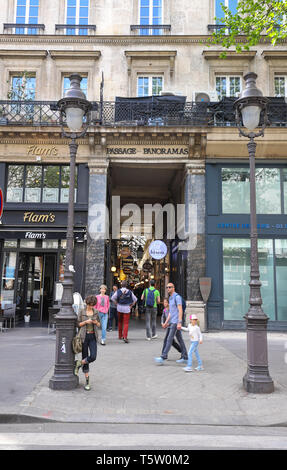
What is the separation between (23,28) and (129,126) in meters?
6.82

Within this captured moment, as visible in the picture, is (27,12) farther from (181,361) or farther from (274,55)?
(181,361)

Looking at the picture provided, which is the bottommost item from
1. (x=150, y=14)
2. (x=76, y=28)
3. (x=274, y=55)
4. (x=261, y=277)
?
(x=261, y=277)

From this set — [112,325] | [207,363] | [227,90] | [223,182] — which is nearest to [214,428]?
[207,363]

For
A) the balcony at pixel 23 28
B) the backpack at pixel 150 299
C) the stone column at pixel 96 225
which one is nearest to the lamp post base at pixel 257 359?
the backpack at pixel 150 299

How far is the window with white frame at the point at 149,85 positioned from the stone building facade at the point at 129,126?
4 cm

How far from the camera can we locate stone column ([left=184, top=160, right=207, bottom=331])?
14250 mm

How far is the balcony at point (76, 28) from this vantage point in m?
16.2

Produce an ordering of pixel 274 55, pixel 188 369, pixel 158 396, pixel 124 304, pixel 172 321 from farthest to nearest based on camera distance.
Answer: pixel 274 55 → pixel 124 304 → pixel 172 321 → pixel 188 369 → pixel 158 396

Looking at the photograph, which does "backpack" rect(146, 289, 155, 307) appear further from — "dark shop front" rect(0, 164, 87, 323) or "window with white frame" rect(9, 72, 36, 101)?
"window with white frame" rect(9, 72, 36, 101)

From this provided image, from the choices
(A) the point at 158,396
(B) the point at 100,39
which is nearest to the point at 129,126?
(B) the point at 100,39

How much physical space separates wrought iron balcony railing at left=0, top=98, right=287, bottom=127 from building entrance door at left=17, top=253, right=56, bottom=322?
5.57 meters

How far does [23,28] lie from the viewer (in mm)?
16328

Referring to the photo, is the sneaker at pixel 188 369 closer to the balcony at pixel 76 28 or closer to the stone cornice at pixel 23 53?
the stone cornice at pixel 23 53

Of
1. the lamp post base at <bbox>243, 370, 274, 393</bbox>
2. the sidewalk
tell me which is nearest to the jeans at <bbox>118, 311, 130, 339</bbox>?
the sidewalk
